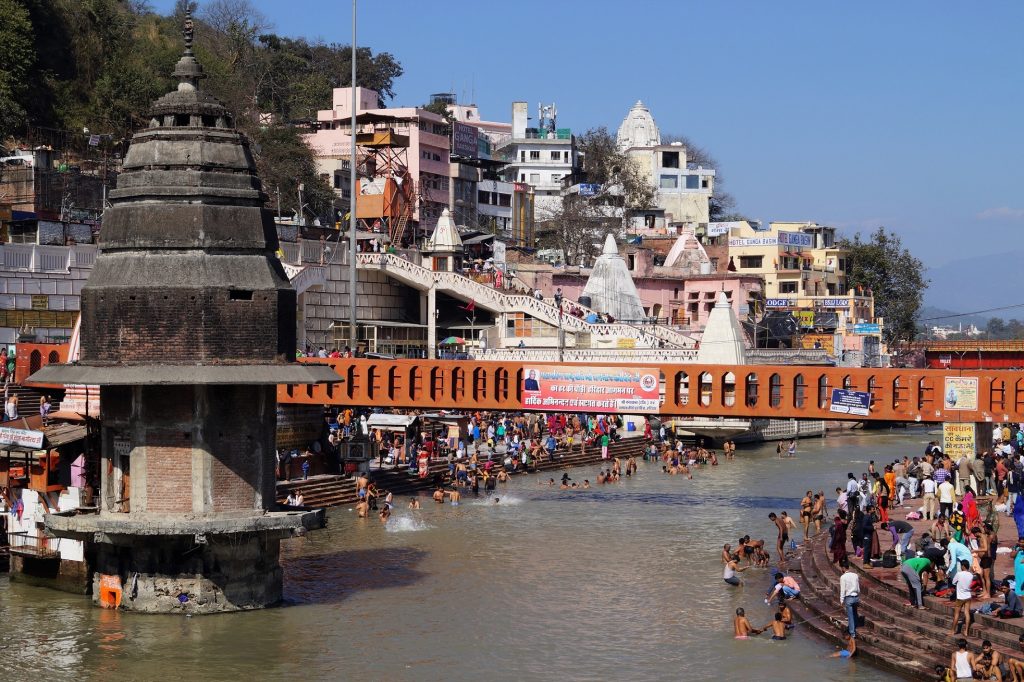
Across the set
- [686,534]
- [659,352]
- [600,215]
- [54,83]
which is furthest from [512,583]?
[600,215]

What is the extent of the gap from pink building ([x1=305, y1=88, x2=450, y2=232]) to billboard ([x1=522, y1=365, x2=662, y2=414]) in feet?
125

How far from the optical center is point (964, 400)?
32.7 metres

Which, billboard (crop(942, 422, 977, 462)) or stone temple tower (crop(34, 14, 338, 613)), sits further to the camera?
billboard (crop(942, 422, 977, 462))

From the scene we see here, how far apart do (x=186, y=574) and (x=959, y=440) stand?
21097 millimetres

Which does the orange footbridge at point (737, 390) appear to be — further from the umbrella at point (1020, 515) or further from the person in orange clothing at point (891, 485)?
the umbrella at point (1020, 515)

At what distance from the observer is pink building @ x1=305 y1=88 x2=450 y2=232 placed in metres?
74.4

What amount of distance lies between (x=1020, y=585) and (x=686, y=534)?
14.7 m

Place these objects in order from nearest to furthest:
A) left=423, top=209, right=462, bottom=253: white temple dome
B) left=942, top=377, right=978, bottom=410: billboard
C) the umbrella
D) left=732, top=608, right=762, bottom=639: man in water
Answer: left=732, top=608, right=762, bottom=639: man in water, the umbrella, left=942, top=377, right=978, bottom=410: billboard, left=423, top=209, right=462, bottom=253: white temple dome

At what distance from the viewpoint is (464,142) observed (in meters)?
83.8

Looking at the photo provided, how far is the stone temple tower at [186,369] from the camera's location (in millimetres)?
23906

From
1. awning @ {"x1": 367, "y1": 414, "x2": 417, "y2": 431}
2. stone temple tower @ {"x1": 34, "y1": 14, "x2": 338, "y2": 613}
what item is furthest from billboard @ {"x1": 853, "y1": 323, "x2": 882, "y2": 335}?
stone temple tower @ {"x1": 34, "y1": 14, "x2": 338, "y2": 613}

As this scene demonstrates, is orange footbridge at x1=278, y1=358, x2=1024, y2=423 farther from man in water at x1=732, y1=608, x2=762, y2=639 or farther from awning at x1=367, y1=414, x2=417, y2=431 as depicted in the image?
man in water at x1=732, y1=608, x2=762, y2=639

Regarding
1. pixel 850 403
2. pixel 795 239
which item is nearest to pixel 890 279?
pixel 795 239

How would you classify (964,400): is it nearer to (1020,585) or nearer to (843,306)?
(1020,585)
